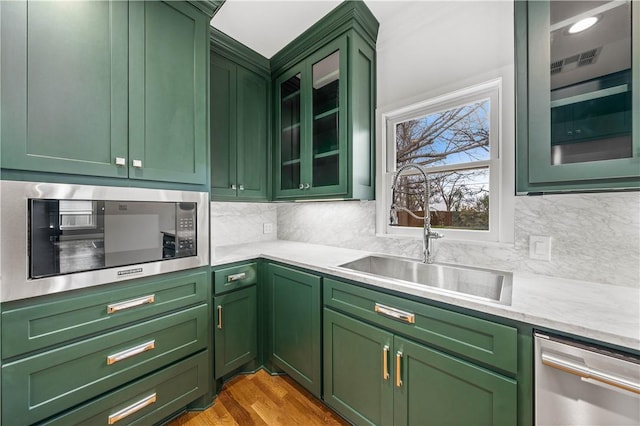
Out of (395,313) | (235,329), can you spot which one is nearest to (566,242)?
(395,313)

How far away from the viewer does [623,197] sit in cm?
109

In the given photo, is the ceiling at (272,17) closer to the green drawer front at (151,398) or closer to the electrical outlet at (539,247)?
the electrical outlet at (539,247)

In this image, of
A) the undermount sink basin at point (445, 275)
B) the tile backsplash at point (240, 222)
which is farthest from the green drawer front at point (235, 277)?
the undermount sink basin at point (445, 275)

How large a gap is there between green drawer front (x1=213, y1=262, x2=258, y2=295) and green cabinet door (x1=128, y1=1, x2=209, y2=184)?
0.64 meters

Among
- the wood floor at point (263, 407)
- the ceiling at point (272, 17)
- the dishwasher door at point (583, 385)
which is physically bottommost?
the wood floor at point (263, 407)

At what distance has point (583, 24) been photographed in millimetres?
925

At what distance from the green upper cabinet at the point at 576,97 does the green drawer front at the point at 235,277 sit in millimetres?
1678

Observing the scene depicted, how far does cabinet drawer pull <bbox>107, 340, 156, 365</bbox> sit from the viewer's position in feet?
3.92

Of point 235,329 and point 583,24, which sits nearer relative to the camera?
point 583,24

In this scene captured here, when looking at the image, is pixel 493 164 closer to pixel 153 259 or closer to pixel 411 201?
pixel 411 201

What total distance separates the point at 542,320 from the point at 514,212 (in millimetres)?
753

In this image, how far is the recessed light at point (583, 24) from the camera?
912 millimetres

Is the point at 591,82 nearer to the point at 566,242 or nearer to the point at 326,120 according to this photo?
the point at 566,242

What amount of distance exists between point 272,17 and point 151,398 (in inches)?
98.8
